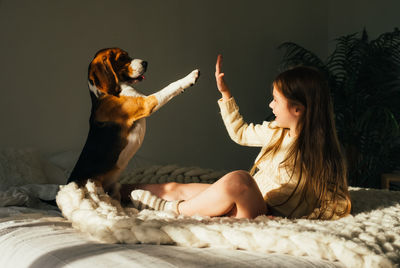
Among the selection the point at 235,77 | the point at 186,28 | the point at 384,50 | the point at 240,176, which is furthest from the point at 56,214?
the point at 384,50

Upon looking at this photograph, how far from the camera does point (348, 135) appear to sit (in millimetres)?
2566

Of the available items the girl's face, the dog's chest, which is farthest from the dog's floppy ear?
the girl's face

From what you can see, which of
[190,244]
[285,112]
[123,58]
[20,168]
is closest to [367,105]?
[285,112]

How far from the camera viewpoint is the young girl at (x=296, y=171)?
1.08 m

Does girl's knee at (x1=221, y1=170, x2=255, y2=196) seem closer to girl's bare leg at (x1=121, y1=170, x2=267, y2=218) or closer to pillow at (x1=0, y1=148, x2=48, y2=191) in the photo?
girl's bare leg at (x1=121, y1=170, x2=267, y2=218)

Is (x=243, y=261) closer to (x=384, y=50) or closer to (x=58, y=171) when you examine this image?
(x=58, y=171)

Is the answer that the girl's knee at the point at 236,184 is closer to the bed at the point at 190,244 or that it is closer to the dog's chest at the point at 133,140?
the bed at the point at 190,244

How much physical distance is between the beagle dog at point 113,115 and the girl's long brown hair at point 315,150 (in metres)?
0.37

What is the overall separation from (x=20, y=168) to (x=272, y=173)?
0.96 m

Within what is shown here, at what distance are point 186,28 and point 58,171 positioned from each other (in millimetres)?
1222

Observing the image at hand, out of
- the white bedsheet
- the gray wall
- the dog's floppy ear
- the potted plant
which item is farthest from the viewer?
the potted plant

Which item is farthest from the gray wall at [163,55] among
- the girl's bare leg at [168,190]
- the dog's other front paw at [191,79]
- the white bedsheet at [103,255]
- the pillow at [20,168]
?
the white bedsheet at [103,255]

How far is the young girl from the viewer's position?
1.08 metres

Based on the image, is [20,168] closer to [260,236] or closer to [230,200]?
[230,200]
